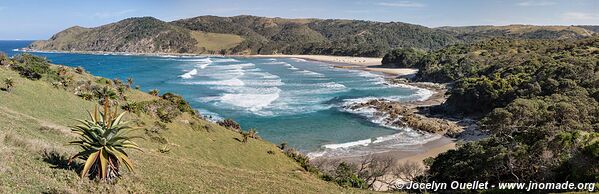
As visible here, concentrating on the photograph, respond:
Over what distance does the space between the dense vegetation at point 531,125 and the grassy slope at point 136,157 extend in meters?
8.08

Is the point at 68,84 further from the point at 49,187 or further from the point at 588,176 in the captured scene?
the point at 588,176

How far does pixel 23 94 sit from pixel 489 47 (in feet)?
367

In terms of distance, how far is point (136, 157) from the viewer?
1822 cm

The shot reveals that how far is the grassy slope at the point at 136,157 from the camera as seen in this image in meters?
12.2

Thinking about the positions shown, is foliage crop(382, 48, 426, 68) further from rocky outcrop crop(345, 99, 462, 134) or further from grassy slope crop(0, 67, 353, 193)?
grassy slope crop(0, 67, 353, 193)

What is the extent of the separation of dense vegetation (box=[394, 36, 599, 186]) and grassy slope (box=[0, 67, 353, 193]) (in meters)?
8.08

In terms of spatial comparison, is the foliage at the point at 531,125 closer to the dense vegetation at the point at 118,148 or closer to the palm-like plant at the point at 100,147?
the dense vegetation at the point at 118,148

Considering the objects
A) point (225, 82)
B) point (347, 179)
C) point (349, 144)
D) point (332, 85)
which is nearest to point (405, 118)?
point (349, 144)

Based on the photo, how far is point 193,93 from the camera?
76.1 metres

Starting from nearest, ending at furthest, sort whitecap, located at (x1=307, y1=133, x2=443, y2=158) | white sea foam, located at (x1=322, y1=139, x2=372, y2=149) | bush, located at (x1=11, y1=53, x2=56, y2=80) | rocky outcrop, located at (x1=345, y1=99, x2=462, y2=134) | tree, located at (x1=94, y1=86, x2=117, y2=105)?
bush, located at (x1=11, y1=53, x2=56, y2=80)
tree, located at (x1=94, y1=86, x2=117, y2=105)
whitecap, located at (x1=307, y1=133, x2=443, y2=158)
white sea foam, located at (x1=322, y1=139, x2=372, y2=149)
rocky outcrop, located at (x1=345, y1=99, x2=462, y2=134)

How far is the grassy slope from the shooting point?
1216 centimetres

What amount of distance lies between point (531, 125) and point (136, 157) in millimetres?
25286

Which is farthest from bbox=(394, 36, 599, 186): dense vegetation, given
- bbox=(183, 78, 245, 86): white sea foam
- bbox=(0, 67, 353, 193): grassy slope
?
bbox=(183, 78, 245, 86): white sea foam

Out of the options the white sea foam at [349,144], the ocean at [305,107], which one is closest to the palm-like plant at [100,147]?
the ocean at [305,107]
